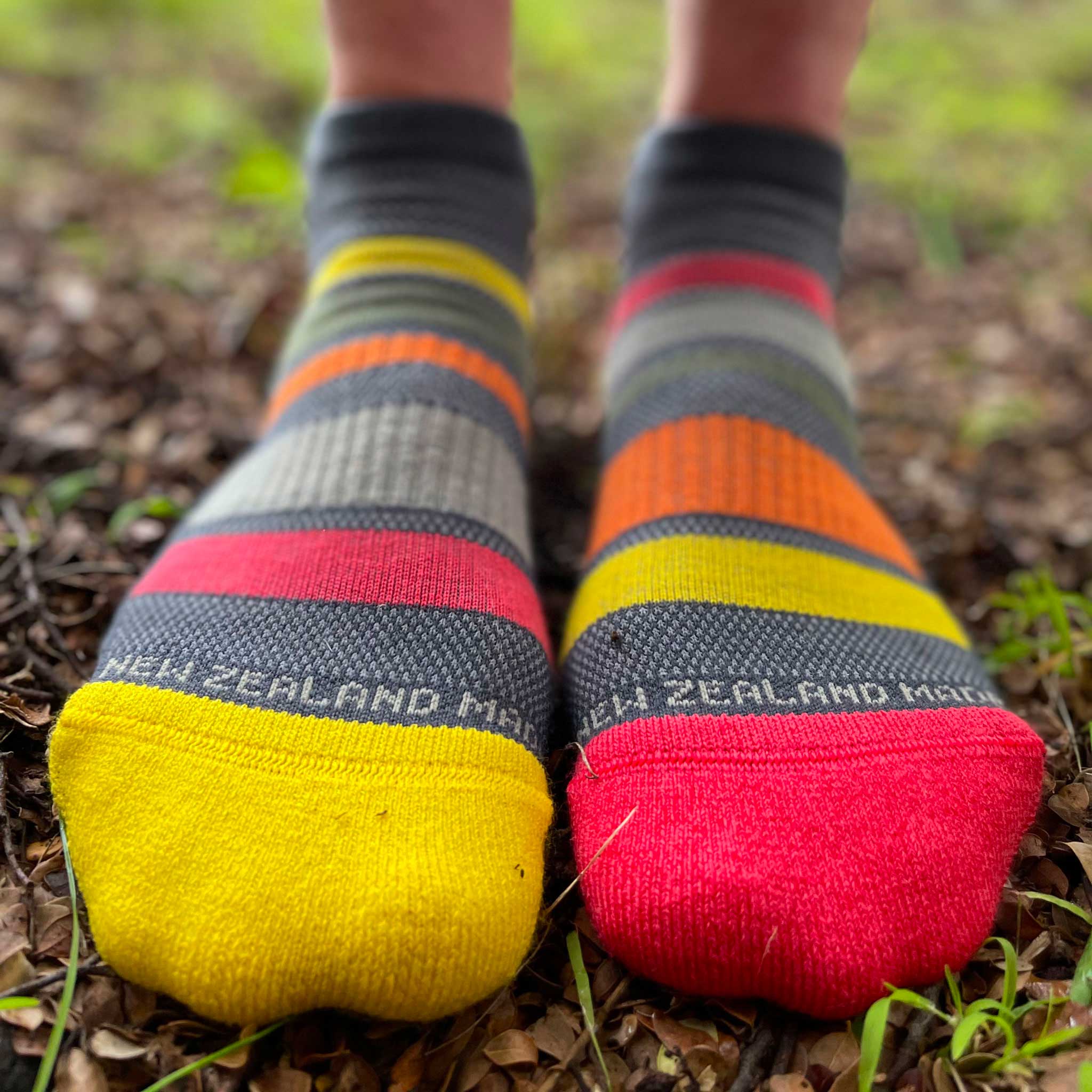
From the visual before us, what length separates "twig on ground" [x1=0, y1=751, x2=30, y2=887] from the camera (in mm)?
617

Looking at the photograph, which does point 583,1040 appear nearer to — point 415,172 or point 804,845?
point 804,845

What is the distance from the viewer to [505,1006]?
2.03 feet

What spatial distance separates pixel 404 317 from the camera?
97 cm

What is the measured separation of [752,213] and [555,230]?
828 mm

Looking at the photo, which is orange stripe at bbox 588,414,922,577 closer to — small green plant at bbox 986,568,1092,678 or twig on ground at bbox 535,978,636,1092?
small green plant at bbox 986,568,1092,678

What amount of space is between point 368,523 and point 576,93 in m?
2.01

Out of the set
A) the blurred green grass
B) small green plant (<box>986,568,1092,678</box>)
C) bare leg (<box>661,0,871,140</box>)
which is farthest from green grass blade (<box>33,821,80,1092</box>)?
the blurred green grass

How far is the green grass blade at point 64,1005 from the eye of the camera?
54 centimetres

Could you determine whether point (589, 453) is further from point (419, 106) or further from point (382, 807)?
point (382, 807)

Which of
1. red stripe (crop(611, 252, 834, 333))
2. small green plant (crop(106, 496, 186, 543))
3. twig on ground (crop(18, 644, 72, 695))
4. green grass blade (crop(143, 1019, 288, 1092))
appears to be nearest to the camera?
green grass blade (crop(143, 1019, 288, 1092))

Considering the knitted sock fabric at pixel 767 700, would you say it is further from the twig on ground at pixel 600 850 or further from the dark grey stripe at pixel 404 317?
the dark grey stripe at pixel 404 317

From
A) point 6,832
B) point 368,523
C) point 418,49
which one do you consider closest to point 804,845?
point 368,523

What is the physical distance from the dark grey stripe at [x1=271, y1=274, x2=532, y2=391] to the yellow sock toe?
0.46 meters

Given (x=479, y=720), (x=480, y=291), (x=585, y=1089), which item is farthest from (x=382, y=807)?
(x=480, y=291)
